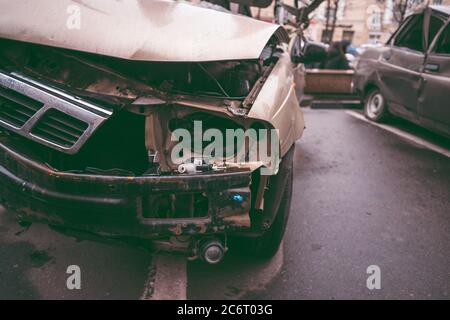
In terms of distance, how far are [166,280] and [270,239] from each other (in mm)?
713

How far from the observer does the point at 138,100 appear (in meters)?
2.16

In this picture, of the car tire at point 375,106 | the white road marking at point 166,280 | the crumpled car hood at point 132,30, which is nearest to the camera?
the crumpled car hood at point 132,30

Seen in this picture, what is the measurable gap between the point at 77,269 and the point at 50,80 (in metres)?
1.19

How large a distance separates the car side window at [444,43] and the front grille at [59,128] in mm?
4508

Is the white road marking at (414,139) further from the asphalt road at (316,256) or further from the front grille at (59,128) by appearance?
the front grille at (59,128)

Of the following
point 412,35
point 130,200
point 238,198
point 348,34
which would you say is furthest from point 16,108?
point 348,34

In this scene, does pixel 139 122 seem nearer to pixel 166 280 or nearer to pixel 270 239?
pixel 166 280

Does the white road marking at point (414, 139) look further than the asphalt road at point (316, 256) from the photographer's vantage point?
Yes

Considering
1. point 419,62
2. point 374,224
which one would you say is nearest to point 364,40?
point 419,62

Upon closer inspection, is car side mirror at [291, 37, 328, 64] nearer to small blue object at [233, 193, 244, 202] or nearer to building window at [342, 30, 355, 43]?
small blue object at [233, 193, 244, 202]

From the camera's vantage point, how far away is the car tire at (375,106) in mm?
6301

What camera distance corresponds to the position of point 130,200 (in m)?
1.96

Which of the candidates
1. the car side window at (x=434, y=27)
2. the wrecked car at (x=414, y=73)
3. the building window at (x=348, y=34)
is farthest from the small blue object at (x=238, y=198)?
the building window at (x=348, y=34)
